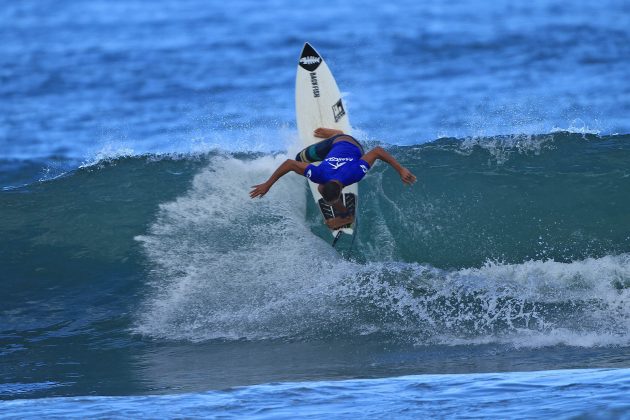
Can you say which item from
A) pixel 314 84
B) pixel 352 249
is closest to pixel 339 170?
pixel 352 249

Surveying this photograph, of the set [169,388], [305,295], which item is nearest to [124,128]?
[305,295]

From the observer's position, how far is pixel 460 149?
14.1 metres

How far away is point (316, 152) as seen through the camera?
11.7m

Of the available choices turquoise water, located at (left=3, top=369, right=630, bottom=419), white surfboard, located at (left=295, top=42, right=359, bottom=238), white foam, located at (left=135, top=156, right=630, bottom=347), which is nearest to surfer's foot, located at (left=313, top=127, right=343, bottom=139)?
white surfboard, located at (left=295, top=42, right=359, bottom=238)

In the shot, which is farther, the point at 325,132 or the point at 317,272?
the point at 325,132

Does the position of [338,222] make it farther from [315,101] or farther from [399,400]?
[399,400]

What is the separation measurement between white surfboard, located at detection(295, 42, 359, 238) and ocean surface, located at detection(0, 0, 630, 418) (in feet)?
1.74

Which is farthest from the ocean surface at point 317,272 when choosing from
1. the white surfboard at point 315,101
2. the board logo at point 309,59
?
the board logo at point 309,59

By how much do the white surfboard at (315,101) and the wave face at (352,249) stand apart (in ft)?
2.27

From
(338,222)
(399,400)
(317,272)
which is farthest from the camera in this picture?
(338,222)

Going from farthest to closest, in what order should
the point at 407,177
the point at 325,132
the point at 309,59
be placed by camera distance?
the point at 309,59, the point at 325,132, the point at 407,177

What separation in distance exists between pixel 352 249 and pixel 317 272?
94cm

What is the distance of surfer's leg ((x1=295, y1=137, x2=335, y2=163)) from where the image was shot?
11.6m

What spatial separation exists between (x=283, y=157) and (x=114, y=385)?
4833mm
